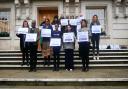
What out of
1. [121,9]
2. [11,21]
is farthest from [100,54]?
[11,21]

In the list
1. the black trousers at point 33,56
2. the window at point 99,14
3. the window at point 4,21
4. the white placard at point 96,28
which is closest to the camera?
the black trousers at point 33,56

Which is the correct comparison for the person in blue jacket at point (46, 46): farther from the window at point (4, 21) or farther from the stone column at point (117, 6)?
the window at point (4, 21)

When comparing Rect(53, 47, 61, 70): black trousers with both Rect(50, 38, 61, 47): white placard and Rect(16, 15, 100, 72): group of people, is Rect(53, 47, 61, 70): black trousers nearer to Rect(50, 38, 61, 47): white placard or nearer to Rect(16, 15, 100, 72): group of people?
Rect(16, 15, 100, 72): group of people

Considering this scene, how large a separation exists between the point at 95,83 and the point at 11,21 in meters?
10.4

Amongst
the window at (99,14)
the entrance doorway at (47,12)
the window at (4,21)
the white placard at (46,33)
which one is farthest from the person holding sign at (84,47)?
the window at (4,21)

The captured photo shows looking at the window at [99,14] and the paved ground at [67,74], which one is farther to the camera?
the window at [99,14]

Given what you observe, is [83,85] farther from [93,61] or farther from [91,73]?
[93,61]

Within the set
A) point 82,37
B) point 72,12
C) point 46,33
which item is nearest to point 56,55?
point 46,33

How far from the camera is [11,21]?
21.1m

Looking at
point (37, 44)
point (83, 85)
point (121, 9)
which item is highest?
point (121, 9)

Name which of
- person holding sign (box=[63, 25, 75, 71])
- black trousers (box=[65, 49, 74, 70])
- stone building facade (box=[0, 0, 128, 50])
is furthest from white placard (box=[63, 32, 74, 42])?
stone building facade (box=[0, 0, 128, 50])

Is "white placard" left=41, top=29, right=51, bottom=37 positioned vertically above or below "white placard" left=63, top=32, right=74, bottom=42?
above

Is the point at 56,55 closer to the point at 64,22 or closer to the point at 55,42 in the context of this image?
the point at 55,42

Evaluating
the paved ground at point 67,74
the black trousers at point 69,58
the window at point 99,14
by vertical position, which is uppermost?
the window at point 99,14
